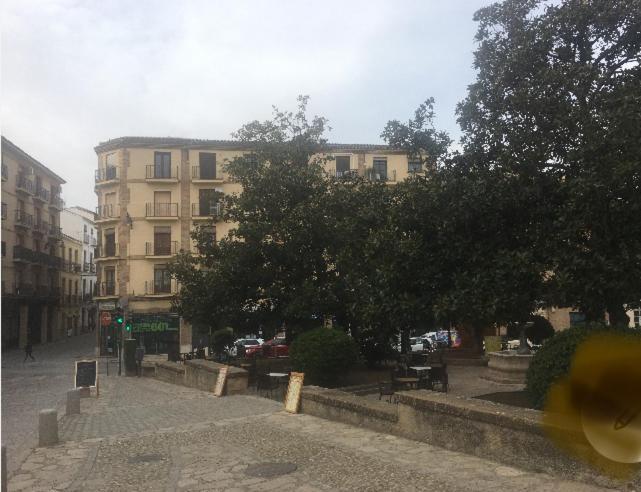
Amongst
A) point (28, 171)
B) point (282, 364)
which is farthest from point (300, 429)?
point (28, 171)

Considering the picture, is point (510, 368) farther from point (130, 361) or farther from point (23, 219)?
point (23, 219)

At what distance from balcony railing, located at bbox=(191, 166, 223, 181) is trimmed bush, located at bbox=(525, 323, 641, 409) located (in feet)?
120

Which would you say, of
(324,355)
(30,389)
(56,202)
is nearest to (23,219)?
(56,202)

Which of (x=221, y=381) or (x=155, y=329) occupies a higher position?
(x=221, y=381)

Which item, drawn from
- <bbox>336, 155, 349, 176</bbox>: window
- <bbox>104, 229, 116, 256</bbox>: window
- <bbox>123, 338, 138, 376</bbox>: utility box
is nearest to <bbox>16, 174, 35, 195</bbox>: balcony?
<bbox>104, 229, 116, 256</bbox>: window

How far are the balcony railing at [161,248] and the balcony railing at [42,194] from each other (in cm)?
1392

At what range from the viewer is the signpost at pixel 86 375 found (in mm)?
16844

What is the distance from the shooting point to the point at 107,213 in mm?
42250

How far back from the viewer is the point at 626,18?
30.4ft

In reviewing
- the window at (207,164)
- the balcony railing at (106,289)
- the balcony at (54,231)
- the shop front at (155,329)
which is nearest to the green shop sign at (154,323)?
the shop front at (155,329)

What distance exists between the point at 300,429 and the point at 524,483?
4.47 meters

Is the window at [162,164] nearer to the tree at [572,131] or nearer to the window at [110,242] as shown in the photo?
the window at [110,242]

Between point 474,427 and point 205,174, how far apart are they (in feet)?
122

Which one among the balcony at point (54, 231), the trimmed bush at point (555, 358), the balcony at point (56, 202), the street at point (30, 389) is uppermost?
the balcony at point (56, 202)
